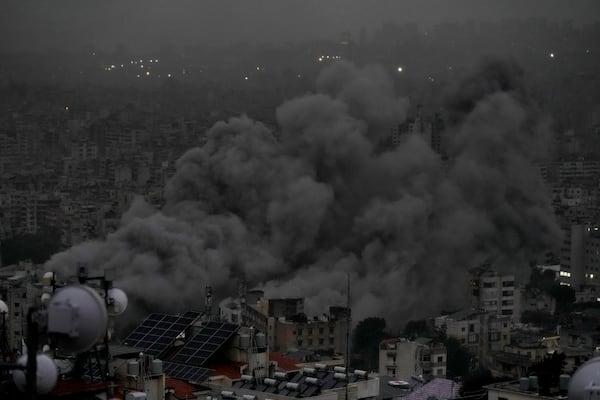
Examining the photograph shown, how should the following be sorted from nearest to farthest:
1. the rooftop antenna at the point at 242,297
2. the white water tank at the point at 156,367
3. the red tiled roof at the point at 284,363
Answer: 1. the white water tank at the point at 156,367
2. the red tiled roof at the point at 284,363
3. the rooftop antenna at the point at 242,297

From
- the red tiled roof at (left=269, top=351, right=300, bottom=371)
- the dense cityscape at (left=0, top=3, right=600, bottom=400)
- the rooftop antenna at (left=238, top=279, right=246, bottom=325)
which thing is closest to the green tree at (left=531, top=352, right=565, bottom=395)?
the dense cityscape at (left=0, top=3, right=600, bottom=400)

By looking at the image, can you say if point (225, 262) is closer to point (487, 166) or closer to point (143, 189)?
point (487, 166)

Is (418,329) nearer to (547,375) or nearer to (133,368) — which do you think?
(133,368)

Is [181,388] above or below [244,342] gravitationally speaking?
below

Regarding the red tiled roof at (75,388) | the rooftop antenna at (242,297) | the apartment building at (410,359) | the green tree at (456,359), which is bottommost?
the green tree at (456,359)

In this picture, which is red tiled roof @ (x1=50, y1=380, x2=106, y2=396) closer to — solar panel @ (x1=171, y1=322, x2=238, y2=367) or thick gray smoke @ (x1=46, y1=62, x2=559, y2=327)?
solar panel @ (x1=171, y1=322, x2=238, y2=367)

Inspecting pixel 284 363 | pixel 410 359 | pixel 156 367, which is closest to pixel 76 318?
pixel 156 367

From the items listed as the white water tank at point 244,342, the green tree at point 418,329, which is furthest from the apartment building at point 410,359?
the white water tank at point 244,342

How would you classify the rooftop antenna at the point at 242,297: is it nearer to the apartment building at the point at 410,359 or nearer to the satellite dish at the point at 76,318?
the apartment building at the point at 410,359
